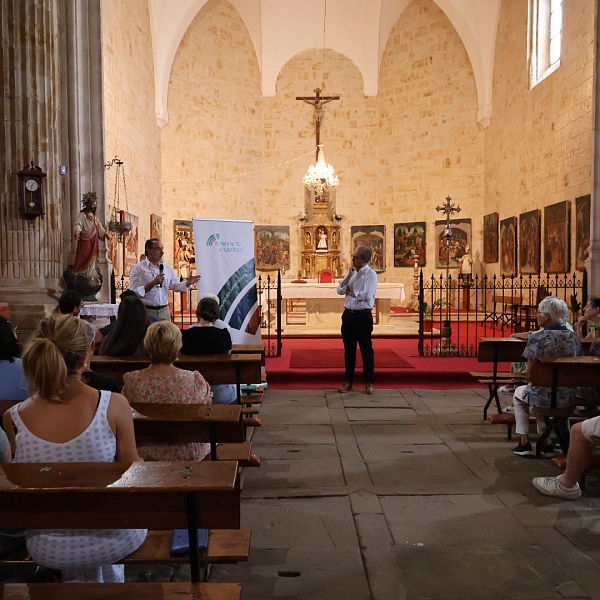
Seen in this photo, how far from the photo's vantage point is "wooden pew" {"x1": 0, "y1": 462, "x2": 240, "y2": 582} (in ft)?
5.99

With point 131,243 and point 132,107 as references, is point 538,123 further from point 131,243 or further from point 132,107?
point 131,243

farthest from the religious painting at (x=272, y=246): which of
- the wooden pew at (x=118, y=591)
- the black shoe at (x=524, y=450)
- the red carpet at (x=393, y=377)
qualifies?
the wooden pew at (x=118, y=591)

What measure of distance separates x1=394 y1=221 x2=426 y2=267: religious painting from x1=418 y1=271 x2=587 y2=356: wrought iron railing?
0.82 metres

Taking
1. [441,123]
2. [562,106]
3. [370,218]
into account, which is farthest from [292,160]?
[562,106]

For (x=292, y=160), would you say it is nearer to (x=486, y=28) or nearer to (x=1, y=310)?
(x=486, y=28)

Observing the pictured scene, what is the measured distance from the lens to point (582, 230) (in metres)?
11.2

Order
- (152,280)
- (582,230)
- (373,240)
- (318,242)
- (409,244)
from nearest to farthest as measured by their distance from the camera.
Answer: (152,280) → (582,230) → (318,242) → (409,244) → (373,240)

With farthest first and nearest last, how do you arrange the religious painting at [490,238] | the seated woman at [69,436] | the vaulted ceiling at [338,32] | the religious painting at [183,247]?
the religious painting at [183,247], the vaulted ceiling at [338,32], the religious painting at [490,238], the seated woman at [69,436]

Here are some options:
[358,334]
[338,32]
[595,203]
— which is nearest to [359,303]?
[358,334]

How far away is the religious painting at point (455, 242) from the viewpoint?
57.5ft

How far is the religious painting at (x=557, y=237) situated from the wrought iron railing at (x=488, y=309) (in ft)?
0.85

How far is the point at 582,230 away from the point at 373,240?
333 inches

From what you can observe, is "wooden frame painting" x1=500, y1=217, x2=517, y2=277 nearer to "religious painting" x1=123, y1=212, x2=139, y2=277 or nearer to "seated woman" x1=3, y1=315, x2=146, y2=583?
"religious painting" x1=123, y1=212, x2=139, y2=277

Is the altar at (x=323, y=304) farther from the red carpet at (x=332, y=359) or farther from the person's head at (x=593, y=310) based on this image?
the person's head at (x=593, y=310)
